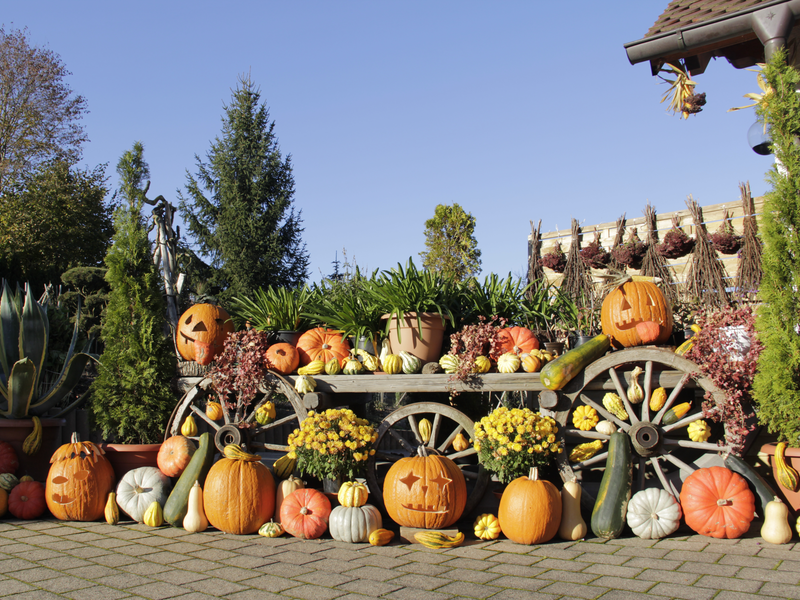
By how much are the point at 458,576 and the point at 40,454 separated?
3.88 metres

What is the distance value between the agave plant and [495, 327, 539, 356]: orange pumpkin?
3.59 m

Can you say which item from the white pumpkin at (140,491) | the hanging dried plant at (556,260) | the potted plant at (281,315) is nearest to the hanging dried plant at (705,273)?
the hanging dried plant at (556,260)

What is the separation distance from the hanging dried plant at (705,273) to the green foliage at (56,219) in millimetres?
14477

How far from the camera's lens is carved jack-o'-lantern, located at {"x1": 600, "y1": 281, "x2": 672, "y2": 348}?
4.41m

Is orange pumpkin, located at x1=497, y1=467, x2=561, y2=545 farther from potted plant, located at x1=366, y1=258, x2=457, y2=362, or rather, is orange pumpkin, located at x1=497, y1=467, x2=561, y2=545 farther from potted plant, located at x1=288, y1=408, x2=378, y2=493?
potted plant, located at x1=366, y1=258, x2=457, y2=362

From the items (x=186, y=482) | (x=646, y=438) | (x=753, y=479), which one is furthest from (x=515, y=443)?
(x=186, y=482)

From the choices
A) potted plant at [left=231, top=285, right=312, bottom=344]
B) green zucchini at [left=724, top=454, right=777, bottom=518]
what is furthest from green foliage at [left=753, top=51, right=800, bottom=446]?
potted plant at [left=231, top=285, right=312, bottom=344]

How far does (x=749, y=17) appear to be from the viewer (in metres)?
5.58

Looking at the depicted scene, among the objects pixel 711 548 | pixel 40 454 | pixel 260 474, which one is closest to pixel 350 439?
pixel 260 474

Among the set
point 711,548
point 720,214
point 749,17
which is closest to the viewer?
point 711,548

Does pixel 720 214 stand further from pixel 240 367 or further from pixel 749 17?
pixel 240 367

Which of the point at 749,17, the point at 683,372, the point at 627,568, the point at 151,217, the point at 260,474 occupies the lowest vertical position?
the point at 627,568

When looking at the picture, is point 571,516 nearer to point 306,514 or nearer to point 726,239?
point 306,514

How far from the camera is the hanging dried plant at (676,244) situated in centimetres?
702
